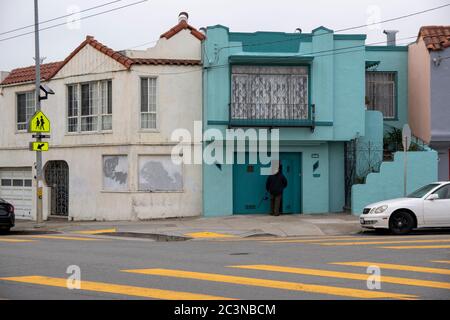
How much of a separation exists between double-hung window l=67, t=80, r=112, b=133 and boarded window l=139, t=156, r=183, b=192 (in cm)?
205

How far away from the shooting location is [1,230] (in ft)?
76.6

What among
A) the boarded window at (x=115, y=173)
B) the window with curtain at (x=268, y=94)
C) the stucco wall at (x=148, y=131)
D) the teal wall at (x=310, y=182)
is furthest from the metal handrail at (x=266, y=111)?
the boarded window at (x=115, y=173)

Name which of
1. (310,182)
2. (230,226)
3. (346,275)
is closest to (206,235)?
(230,226)

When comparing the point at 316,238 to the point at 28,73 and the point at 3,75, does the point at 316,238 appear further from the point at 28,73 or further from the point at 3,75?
the point at 3,75

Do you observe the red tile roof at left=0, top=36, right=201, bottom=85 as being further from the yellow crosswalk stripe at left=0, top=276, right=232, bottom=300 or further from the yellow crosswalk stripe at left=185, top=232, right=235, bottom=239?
the yellow crosswalk stripe at left=0, top=276, right=232, bottom=300

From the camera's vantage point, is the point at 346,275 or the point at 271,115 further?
the point at 271,115

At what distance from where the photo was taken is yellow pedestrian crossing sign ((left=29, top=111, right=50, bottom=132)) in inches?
944

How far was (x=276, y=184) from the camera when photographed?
24.6m

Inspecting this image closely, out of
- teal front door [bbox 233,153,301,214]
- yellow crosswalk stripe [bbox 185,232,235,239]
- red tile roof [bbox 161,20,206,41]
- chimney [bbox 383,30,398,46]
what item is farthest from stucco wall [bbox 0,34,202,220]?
chimney [bbox 383,30,398,46]

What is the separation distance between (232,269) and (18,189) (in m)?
20.1

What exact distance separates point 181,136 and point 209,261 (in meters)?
12.4

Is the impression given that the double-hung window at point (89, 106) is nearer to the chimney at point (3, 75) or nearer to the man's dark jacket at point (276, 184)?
the chimney at point (3, 75)
